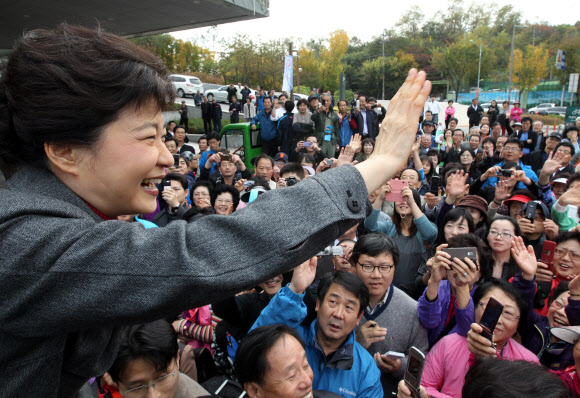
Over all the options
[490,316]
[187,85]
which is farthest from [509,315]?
[187,85]

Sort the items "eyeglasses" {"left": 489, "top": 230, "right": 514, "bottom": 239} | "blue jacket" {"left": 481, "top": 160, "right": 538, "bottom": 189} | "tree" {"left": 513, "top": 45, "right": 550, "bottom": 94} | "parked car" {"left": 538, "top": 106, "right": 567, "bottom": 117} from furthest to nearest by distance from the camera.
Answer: "tree" {"left": 513, "top": 45, "right": 550, "bottom": 94}, "parked car" {"left": 538, "top": 106, "right": 567, "bottom": 117}, "blue jacket" {"left": 481, "top": 160, "right": 538, "bottom": 189}, "eyeglasses" {"left": 489, "top": 230, "right": 514, "bottom": 239}

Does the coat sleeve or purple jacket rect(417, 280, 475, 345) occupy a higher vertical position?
the coat sleeve

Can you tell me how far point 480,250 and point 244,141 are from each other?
6.68 m

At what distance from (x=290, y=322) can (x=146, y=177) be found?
1888 millimetres

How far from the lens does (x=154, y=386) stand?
232 centimetres

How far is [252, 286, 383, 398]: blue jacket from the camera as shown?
2531 millimetres

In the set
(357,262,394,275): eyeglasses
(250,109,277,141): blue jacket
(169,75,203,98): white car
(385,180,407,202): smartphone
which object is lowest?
(357,262,394,275): eyeglasses

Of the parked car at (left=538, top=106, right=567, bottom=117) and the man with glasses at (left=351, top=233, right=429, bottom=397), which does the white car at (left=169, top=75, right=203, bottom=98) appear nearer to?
the man with glasses at (left=351, top=233, right=429, bottom=397)

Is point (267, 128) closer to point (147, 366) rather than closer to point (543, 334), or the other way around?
point (543, 334)

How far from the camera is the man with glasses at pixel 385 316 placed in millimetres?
2922

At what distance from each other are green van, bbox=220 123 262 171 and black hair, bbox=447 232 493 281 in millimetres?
6114

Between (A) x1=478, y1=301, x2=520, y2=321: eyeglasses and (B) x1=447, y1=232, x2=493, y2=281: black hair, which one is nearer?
(A) x1=478, y1=301, x2=520, y2=321: eyeglasses

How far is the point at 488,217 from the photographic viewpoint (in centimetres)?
509

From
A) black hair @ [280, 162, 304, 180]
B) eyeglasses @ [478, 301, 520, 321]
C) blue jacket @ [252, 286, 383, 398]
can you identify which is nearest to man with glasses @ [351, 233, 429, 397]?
blue jacket @ [252, 286, 383, 398]
